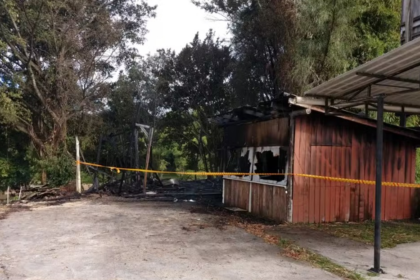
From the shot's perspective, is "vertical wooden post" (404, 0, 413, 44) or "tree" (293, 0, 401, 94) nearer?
"vertical wooden post" (404, 0, 413, 44)

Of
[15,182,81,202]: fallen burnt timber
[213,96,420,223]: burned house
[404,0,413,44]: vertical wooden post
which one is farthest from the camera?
[15,182,81,202]: fallen burnt timber

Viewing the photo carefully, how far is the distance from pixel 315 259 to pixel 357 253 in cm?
92

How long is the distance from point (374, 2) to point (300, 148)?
745 cm

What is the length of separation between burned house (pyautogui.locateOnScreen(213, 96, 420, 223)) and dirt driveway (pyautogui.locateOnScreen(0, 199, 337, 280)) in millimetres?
1646

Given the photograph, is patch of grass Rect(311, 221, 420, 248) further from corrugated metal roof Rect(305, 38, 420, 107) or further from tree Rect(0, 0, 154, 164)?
tree Rect(0, 0, 154, 164)

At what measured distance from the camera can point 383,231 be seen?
834 centimetres

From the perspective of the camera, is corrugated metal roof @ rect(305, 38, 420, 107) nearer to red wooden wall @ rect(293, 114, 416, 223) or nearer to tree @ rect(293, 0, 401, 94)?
red wooden wall @ rect(293, 114, 416, 223)

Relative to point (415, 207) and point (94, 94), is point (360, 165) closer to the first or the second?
point (415, 207)

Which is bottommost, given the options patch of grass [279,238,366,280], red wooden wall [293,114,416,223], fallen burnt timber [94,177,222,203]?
patch of grass [279,238,366,280]

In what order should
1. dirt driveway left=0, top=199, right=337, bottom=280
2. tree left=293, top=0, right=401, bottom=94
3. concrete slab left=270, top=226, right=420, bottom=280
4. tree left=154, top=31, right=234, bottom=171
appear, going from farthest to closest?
tree left=154, top=31, right=234, bottom=171, tree left=293, top=0, right=401, bottom=94, concrete slab left=270, top=226, right=420, bottom=280, dirt driveway left=0, top=199, right=337, bottom=280

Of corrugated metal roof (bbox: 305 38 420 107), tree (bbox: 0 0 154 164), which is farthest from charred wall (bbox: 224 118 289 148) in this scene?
tree (bbox: 0 0 154 164)

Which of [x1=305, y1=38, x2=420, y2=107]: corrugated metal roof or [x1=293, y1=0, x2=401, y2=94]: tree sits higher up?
[x1=293, y1=0, x2=401, y2=94]: tree

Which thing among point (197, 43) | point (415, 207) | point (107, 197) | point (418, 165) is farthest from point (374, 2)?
point (197, 43)

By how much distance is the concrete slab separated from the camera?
5.55m
